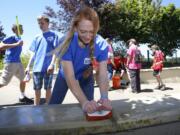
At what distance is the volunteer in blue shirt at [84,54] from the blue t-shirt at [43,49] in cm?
315

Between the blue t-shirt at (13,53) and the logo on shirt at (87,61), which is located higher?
the blue t-shirt at (13,53)

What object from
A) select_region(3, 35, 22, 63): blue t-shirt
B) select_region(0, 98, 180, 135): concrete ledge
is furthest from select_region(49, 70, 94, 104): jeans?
select_region(3, 35, 22, 63): blue t-shirt

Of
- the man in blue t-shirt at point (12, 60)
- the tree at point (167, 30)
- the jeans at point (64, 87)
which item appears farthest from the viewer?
the tree at point (167, 30)

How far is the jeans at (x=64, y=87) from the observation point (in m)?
3.85

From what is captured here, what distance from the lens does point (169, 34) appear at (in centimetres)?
4181

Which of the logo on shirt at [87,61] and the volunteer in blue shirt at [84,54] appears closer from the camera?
the volunteer in blue shirt at [84,54]

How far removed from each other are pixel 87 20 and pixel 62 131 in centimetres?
90

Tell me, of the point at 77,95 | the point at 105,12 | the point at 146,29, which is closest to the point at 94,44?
the point at 77,95

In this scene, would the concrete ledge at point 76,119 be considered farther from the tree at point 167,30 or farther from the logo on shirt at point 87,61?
the tree at point 167,30

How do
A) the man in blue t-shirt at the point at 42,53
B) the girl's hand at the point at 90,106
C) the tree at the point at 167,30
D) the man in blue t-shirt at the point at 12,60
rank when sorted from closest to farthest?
the girl's hand at the point at 90,106, the man in blue t-shirt at the point at 42,53, the man in blue t-shirt at the point at 12,60, the tree at the point at 167,30

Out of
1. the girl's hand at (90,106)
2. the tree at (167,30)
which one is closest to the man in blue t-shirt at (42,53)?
the girl's hand at (90,106)

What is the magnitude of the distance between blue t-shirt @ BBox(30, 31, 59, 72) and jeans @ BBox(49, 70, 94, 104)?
9.06 feet

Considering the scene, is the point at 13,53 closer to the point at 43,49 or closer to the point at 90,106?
the point at 43,49

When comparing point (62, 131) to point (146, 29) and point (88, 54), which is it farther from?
point (146, 29)
